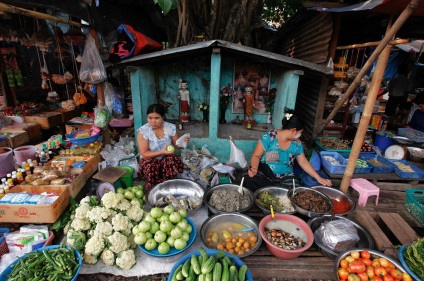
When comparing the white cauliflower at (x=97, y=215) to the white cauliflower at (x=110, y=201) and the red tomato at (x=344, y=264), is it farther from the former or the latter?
the red tomato at (x=344, y=264)

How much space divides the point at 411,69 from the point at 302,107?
4857 mm

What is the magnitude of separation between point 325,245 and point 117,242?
2.62 m

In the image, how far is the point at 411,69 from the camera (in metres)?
8.41

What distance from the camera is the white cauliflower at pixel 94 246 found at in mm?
2752

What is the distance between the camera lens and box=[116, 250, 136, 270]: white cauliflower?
2.75 m

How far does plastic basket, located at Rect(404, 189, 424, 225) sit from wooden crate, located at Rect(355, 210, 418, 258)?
0.30m

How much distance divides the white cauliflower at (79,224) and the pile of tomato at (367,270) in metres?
3.06

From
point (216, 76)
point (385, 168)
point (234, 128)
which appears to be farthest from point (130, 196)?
point (385, 168)

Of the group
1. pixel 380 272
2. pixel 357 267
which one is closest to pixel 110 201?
pixel 357 267

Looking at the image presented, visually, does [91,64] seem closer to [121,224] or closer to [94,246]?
[121,224]

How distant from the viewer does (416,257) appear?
2350 millimetres

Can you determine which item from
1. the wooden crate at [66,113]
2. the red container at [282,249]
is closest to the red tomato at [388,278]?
the red container at [282,249]

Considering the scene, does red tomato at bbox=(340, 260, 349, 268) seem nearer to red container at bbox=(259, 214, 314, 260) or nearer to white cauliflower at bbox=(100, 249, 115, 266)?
red container at bbox=(259, 214, 314, 260)

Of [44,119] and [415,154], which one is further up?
[44,119]
